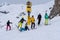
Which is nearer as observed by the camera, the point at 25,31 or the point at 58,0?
the point at 25,31

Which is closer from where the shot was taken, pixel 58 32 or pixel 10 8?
pixel 58 32

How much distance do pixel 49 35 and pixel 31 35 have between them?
7.09 ft

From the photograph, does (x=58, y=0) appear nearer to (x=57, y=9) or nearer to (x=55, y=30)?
(x=57, y=9)

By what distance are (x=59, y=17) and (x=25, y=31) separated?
315 inches

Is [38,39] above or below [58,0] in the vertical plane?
below

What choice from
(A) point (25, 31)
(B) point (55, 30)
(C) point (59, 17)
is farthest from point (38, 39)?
(C) point (59, 17)

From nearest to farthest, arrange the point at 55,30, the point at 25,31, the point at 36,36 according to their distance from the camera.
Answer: the point at 36,36, the point at 55,30, the point at 25,31

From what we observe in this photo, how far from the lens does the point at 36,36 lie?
92.9 ft

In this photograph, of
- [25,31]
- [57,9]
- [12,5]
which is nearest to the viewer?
[25,31]

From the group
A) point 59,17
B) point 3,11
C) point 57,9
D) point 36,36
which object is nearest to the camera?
point 36,36

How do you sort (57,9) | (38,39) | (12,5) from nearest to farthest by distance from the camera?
(38,39) → (57,9) → (12,5)

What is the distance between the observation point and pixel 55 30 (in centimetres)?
3033

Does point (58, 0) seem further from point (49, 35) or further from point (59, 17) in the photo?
point (49, 35)

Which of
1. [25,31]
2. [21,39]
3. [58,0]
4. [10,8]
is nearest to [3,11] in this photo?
[10,8]
